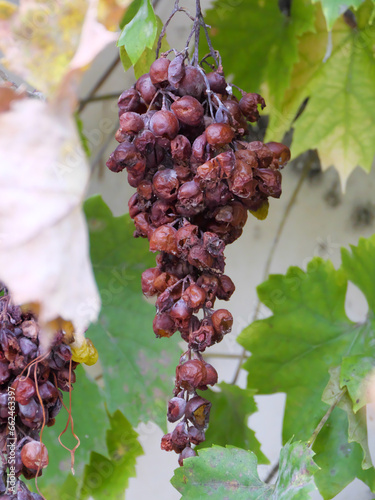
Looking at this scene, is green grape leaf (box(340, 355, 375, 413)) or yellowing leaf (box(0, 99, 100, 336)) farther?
green grape leaf (box(340, 355, 375, 413))

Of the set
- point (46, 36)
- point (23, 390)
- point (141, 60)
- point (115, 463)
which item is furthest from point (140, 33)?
point (115, 463)

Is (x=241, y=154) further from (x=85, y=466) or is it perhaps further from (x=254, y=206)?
(x=85, y=466)

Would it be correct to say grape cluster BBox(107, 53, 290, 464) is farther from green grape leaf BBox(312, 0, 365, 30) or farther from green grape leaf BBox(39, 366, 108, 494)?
green grape leaf BBox(39, 366, 108, 494)

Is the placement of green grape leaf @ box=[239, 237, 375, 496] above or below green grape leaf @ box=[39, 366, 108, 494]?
above

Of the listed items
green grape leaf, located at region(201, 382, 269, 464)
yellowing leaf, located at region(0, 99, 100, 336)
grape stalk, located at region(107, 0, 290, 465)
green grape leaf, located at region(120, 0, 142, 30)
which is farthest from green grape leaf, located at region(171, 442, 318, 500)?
green grape leaf, located at region(120, 0, 142, 30)

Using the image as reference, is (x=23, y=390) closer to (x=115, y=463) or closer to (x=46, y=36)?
(x=46, y=36)

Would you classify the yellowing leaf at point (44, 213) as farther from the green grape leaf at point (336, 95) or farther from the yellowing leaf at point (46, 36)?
the green grape leaf at point (336, 95)

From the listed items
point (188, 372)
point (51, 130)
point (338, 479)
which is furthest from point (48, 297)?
point (338, 479)
